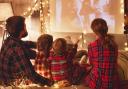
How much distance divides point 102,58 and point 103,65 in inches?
3.2

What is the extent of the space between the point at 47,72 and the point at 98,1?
199 centimetres

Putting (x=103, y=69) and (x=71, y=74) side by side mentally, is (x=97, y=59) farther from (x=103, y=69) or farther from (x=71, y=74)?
(x=71, y=74)

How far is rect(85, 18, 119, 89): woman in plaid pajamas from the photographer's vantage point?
3.17 meters

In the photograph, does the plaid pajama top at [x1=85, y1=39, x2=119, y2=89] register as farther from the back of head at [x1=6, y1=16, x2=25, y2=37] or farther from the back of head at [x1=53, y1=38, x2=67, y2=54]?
the back of head at [x1=6, y1=16, x2=25, y2=37]

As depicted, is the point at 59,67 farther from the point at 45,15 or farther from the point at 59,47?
the point at 45,15

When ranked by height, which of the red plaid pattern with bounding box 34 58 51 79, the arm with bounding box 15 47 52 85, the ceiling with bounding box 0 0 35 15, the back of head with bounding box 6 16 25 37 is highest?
the ceiling with bounding box 0 0 35 15

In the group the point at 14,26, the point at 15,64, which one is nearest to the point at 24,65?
the point at 15,64

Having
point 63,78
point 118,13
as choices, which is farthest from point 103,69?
point 118,13

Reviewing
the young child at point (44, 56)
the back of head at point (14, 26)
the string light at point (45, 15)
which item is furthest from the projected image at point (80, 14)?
the back of head at point (14, 26)

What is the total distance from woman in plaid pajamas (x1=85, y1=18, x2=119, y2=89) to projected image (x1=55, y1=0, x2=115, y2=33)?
1.83 m

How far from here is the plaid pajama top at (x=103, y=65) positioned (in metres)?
3.19

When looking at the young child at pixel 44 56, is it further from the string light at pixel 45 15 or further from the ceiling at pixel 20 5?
the ceiling at pixel 20 5

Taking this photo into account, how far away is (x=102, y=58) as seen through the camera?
321 centimetres

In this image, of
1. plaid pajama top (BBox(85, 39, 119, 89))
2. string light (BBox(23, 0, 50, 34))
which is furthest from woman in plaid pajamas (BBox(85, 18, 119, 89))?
string light (BBox(23, 0, 50, 34))
